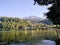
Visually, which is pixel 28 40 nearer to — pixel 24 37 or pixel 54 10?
pixel 24 37

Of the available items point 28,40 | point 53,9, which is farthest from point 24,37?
point 53,9

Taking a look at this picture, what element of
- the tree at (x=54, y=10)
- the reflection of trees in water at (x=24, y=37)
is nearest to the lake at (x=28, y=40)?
the reflection of trees in water at (x=24, y=37)

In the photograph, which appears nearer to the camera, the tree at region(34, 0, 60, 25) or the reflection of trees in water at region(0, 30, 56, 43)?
the tree at region(34, 0, 60, 25)

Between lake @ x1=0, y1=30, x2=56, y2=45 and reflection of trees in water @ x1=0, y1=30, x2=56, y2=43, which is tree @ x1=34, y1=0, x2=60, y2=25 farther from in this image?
reflection of trees in water @ x1=0, y1=30, x2=56, y2=43

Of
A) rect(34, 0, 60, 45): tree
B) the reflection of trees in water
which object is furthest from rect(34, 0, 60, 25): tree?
the reflection of trees in water

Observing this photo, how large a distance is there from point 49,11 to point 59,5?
7.97 ft

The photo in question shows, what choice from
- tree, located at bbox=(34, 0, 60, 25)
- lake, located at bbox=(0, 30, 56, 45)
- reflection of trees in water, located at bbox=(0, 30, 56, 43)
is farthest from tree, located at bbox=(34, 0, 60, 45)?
reflection of trees in water, located at bbox=(0, 30, 56, 43)

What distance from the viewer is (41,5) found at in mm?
22094

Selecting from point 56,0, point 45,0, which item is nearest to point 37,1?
point 45,0

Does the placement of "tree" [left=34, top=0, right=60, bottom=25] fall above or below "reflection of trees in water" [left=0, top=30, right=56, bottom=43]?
above

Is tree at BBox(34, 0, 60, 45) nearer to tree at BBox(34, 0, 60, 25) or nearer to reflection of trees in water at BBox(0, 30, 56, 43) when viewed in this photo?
tree at BBox(34, 0, 60, 25)

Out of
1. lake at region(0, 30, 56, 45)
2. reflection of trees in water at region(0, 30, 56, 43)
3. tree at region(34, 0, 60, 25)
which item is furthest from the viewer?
reflection of trees in water at region(0, 30, 56, 43)

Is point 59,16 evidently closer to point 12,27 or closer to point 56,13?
point 56,13

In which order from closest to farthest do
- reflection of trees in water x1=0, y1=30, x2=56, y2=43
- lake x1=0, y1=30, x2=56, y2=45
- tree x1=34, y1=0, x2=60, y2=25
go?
tree x1=34, y1=0, x2=60, y2=25 < lake x1=0, y1=30, x2=56, y2=45 < reflection of trees in water x1=0, y1=30, x2=56, y2=43
